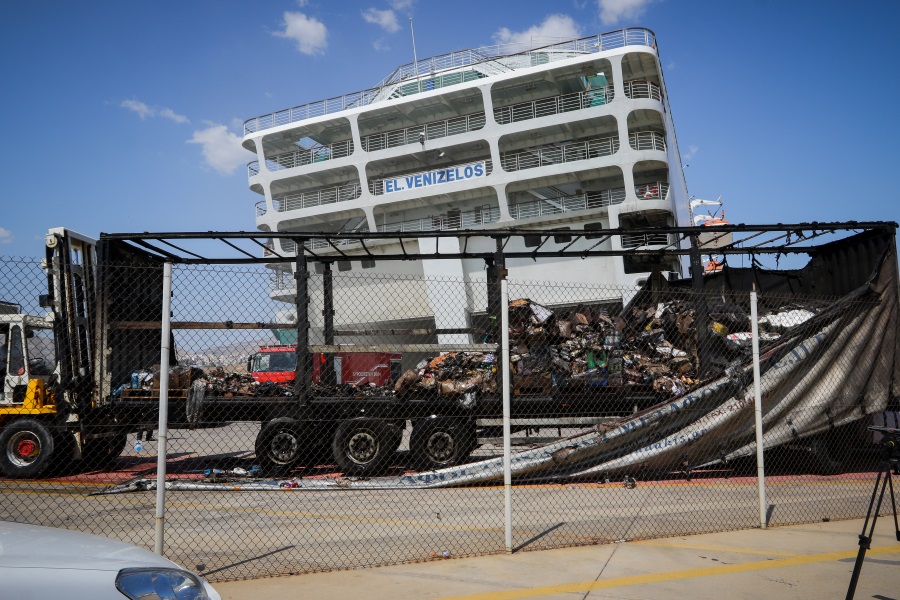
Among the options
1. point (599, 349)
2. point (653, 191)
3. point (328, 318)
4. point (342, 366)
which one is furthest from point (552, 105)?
point (328, 318)

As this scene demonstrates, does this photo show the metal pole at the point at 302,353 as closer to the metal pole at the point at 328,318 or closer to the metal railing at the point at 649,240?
the metal pole at the point at 328,318

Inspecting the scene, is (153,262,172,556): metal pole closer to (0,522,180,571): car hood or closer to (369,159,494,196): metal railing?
(0,522,180,571): car hood

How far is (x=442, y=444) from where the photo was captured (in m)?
9.10

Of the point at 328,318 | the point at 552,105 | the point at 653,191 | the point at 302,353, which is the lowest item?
the point at 302,353

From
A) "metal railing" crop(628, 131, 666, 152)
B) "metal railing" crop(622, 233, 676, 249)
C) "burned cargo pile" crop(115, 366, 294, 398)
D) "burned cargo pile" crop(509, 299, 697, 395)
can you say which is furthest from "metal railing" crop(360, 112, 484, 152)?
"burned cargo pile" crop(115, 366, 294, 398)

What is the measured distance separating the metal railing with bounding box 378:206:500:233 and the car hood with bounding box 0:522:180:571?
81.7 ft

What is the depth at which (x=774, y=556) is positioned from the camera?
4.80 m

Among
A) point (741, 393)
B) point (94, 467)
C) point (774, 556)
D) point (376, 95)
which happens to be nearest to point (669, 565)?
point (774, 556)

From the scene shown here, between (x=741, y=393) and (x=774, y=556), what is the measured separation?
3372mm

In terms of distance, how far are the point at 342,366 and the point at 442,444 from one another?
2.97 m

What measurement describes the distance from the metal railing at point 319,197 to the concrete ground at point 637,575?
2532 centimetres

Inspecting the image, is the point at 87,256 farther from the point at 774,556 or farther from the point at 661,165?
the point at 661,165

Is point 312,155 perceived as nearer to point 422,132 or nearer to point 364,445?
point 422,132

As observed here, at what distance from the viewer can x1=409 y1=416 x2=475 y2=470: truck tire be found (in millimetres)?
8992
